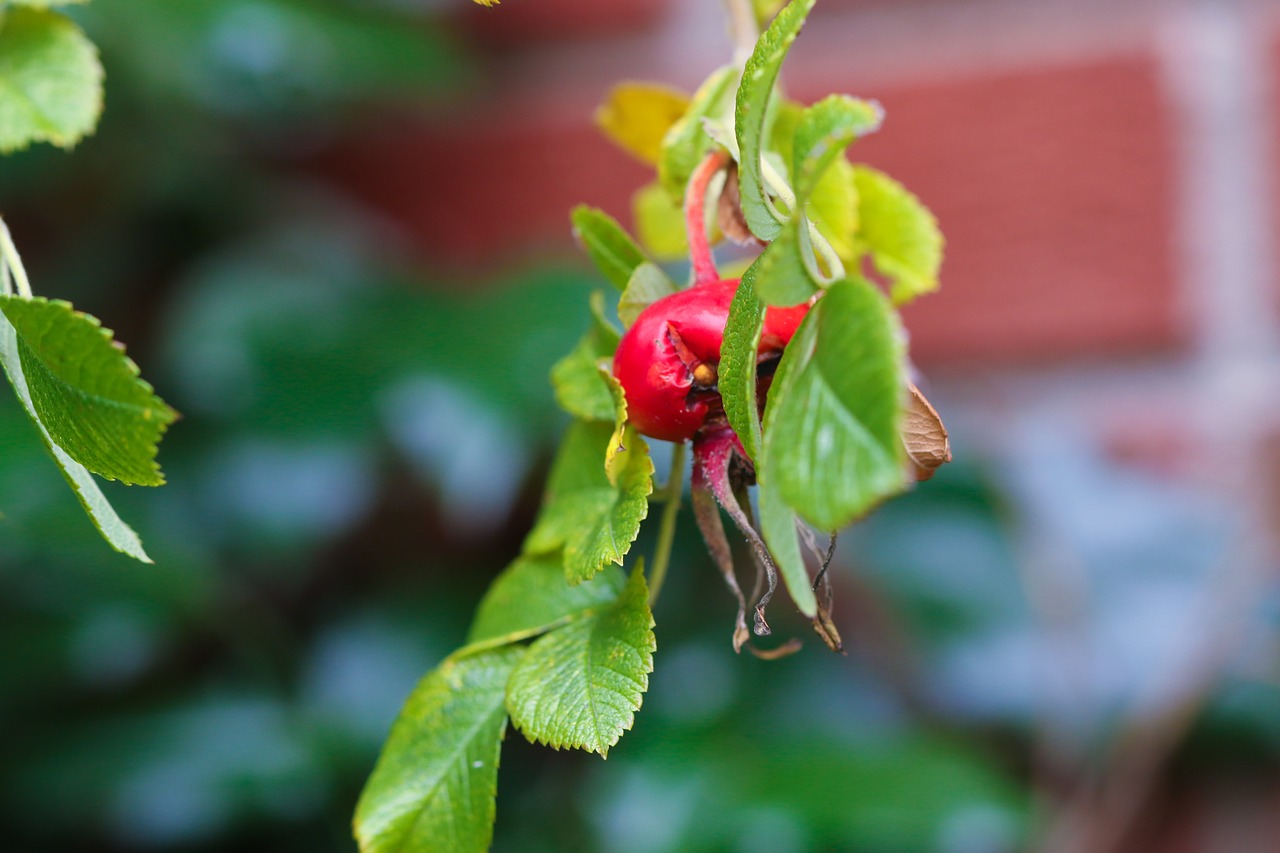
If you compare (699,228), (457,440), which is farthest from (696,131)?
(457,440)

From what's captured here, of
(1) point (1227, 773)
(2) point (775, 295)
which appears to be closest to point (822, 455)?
(2) point (775, 295)

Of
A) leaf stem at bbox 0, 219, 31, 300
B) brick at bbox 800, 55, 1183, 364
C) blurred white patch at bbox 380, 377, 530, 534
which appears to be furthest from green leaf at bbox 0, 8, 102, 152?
brick at bbox 800, 55, 1183, 364

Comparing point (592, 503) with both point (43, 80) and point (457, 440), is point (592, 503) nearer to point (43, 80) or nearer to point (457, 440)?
point (43, 80)

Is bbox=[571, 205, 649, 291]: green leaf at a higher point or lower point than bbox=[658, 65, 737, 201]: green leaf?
lower

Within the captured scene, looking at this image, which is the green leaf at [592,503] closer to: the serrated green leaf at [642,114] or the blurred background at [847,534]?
the serrated green leaf at [642,114]

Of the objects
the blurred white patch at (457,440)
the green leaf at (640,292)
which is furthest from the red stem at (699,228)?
the blurred white patch at (457,440)

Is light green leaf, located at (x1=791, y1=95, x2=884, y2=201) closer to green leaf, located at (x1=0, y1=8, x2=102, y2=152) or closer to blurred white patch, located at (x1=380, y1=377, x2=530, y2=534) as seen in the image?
green leaf, located at (x1=0, y1=8, x2=102, y2=152)

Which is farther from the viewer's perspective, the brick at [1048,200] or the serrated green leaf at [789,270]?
the brick at [1048,200]

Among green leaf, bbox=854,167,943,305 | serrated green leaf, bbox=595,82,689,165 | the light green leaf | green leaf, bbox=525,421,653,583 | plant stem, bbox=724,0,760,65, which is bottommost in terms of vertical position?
green leaf, bbox=525,421,653,583
